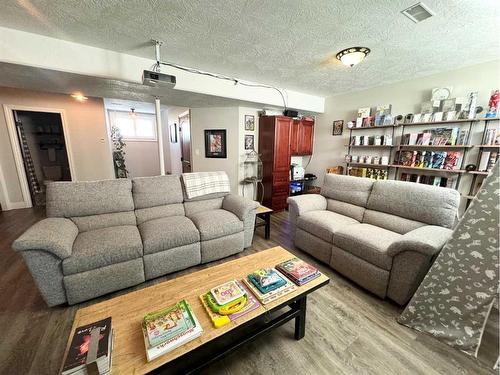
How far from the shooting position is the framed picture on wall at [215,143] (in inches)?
162

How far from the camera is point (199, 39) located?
2.07m

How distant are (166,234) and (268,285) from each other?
1185mm

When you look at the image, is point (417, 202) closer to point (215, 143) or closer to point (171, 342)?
point (171, 342)

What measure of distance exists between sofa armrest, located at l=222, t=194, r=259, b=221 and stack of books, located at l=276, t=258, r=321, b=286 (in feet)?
3.27

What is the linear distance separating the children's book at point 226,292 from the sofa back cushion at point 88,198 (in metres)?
1.65

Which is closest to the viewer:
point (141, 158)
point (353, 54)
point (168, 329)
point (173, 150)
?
point (168, 329)

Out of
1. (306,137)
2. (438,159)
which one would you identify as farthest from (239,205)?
(438,159)

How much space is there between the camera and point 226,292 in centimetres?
124

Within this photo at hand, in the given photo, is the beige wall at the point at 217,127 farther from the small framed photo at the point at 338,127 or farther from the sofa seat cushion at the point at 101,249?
the sofa seat cushion at the point at 101,249

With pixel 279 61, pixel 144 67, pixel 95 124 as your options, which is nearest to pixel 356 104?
pixel 279 61

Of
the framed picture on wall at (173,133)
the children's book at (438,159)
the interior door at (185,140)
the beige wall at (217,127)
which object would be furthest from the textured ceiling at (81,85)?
the children's book at (438,159)

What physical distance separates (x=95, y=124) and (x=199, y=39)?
3766mm

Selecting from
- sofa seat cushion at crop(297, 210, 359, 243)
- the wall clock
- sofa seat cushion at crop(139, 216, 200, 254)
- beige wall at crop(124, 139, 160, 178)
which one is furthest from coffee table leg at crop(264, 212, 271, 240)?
beige wall at crop(124, 139, 160, 178)

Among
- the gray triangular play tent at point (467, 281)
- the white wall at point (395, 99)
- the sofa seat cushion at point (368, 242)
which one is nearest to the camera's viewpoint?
the gray triangular play tent at point (467, 281)
